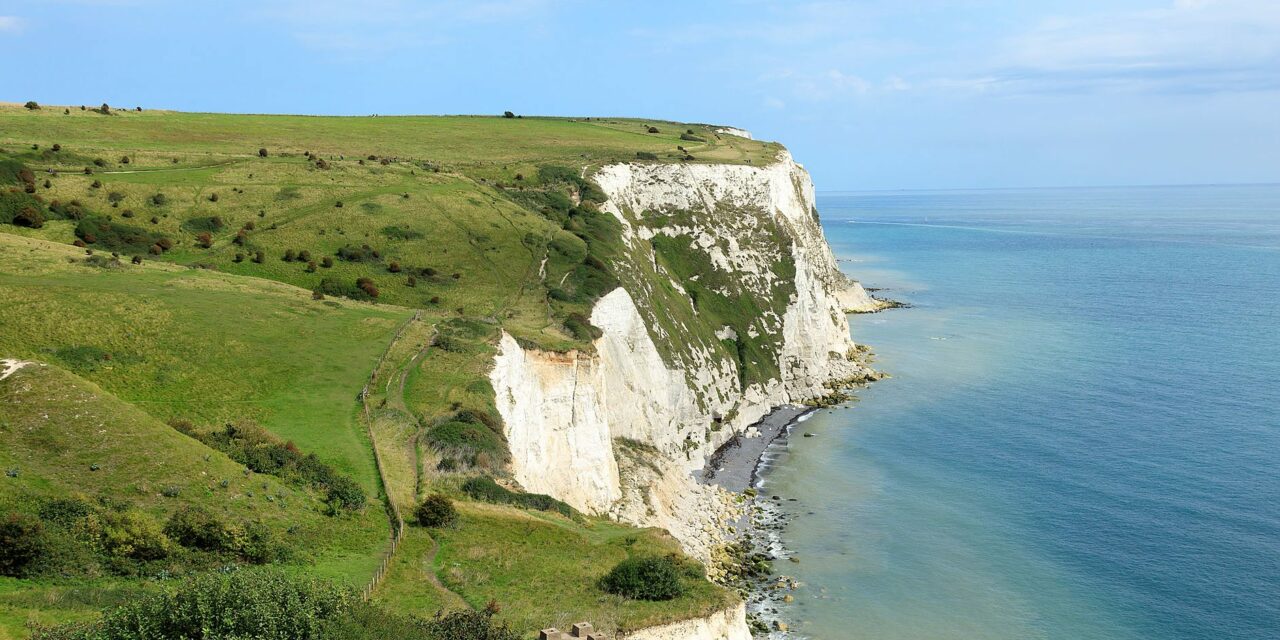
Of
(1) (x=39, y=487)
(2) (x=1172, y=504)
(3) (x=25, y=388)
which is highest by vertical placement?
(3) (x=25, y=388)

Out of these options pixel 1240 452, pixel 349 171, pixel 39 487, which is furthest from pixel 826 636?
pixel 349 171

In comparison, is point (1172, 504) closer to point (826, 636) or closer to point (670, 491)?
point (826, 636)

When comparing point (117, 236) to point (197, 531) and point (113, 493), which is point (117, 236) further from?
point (197, 531)

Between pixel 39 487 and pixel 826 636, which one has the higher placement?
pixel 39 487

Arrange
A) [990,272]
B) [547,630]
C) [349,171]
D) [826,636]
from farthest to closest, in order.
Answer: [990,272] < [349,171] < [826,636] < [547,630]

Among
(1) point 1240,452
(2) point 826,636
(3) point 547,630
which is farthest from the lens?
(1) point 1240,452

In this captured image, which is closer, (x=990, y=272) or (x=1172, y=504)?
(x=1172, y=504)

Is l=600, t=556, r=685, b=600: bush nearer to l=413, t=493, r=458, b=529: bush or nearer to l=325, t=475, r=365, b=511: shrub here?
l=413, t=493, r=458, b=529: bush
